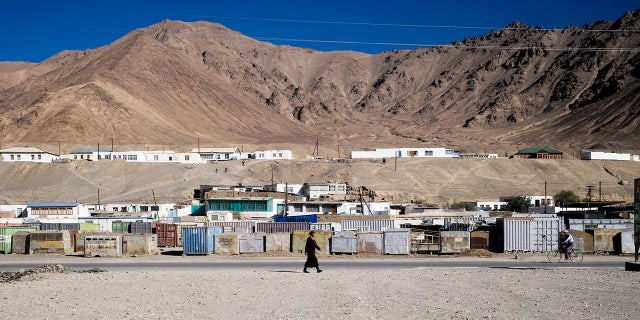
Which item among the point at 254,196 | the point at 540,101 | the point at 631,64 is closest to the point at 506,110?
the point at 540,101

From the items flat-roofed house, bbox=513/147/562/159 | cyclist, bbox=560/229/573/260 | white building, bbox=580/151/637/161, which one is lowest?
cyclist, bbox=560/229/573/260

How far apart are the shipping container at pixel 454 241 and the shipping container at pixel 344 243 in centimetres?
388

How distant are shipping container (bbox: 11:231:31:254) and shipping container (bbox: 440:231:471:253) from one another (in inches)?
766

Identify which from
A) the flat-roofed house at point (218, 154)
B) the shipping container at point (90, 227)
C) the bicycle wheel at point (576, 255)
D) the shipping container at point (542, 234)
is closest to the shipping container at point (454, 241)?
the shipping container at point (542, 234)

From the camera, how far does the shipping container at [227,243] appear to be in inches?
1383

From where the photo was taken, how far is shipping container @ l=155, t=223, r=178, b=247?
4156cm

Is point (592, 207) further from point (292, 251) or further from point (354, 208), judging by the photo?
point (292, 251)

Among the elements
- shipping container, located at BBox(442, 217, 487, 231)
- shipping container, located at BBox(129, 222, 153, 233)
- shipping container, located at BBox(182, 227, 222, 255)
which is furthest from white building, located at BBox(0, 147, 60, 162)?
shipping container, located at BBox(182, 227, 222, 255)

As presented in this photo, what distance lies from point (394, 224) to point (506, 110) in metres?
156

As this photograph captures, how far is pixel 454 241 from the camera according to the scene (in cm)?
3506

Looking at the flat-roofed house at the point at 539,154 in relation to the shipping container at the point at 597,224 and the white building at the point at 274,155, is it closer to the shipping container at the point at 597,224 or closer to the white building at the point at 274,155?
A: the white building at the point at 274,155

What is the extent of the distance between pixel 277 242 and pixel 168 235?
8.93 metres

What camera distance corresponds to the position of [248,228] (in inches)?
1623

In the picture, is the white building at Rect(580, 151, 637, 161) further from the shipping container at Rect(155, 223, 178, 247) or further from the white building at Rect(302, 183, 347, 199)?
the shipping container at Rect(155, 223, 178, 247)
